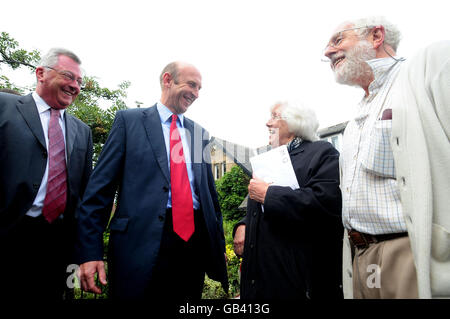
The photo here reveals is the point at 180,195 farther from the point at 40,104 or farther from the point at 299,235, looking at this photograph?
the point at 40,104

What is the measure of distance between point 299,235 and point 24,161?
2009 millimetres

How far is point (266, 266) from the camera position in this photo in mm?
1944

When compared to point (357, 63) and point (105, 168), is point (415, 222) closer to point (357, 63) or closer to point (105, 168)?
point (357, 63)

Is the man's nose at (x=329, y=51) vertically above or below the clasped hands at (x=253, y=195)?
above

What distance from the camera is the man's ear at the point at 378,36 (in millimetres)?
1938

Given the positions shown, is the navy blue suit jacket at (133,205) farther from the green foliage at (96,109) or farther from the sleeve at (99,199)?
the green foliage at (96,109)

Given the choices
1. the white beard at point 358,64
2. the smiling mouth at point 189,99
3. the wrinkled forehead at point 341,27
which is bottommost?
the smiling mouth at point 189,99

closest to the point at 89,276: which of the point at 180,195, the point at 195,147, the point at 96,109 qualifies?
the point at 180,195

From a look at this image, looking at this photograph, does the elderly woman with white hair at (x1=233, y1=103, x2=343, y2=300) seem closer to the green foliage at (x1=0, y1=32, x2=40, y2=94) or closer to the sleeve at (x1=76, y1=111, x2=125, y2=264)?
the sleeve at (x1=76, y1=111, x2=125, y2=264)

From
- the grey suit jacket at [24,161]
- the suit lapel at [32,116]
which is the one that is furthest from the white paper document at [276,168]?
the suit lapel at [32,116]

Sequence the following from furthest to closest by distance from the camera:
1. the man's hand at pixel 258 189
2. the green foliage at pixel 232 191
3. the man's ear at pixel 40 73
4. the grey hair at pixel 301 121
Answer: the green foliage at pixel 232 191, the grey hair at pixel 301 121, the man's ear at pixel 40 73, the man's hand at pixel 258 189

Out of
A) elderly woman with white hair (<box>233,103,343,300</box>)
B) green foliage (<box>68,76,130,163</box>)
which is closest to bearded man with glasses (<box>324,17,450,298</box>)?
elderly woman with white hair (<box>233,103,343,300</box>)
